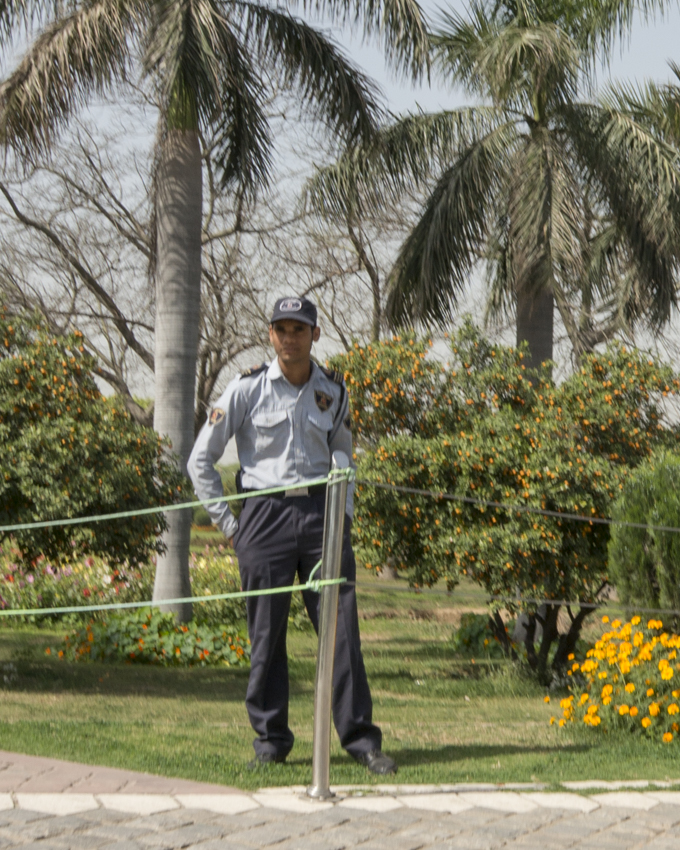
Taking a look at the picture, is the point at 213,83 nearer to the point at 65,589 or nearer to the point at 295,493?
→ the point at 295,493

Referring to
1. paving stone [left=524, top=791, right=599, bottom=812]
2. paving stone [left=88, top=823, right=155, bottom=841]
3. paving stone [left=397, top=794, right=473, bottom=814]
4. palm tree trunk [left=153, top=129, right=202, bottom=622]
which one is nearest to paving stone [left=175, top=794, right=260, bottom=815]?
paving stone [left=88, top=823, right=155, bottom=841]

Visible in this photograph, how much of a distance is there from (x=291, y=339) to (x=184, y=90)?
6044mm

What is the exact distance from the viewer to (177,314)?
1058 cm

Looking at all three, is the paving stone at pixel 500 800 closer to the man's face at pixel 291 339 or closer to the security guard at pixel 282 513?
the security guard at pixel 282 513

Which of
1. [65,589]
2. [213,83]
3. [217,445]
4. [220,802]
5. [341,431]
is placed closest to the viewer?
[220,802]

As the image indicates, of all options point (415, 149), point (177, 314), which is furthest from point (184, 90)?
point (415, 149)

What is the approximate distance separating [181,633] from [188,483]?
2357mm

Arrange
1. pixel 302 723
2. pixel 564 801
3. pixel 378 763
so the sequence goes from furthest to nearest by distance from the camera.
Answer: pixel 302 723
pixel 378 763
pixel 564 801

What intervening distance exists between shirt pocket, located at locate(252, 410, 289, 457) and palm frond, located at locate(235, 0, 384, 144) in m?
7.06

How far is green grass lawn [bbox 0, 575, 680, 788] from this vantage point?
4.46m

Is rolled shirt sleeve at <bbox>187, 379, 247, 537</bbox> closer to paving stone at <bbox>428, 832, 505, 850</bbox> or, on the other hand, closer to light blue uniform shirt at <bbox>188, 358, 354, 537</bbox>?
light blue uniform shirt at <bbox>188, 358, 354, 537</bbox>

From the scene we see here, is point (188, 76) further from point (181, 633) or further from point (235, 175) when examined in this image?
point (181, 633)

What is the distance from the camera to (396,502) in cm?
912

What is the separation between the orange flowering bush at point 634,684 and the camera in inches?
230
